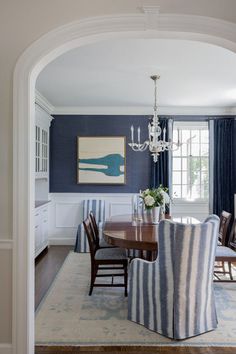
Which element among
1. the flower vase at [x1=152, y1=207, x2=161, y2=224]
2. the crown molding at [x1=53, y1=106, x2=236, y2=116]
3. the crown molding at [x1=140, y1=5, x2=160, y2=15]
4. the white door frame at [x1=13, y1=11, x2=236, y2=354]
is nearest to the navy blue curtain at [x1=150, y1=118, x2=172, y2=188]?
the crown molding at [x1=53, y1=106, x2=236, y2=116]

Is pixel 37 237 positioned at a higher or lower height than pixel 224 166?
lower

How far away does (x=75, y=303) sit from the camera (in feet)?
11.3

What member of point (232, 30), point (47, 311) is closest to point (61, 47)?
point (232, 30)

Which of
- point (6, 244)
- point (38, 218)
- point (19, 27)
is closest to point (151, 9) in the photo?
point (19, 27)

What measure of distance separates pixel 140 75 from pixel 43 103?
204 centimetres

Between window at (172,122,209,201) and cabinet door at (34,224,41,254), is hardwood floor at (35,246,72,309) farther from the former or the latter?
window at (172,122,209,201)

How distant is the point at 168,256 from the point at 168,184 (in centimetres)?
376

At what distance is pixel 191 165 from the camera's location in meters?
6.46

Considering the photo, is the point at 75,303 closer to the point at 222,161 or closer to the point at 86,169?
the point at 86,169

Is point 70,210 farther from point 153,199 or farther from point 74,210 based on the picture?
point 153,199

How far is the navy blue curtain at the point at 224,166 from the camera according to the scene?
614cm

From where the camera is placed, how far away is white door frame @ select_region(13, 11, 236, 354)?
2.18 m

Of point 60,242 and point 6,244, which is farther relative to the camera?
point 60,242

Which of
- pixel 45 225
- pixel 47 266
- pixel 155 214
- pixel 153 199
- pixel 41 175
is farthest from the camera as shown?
pixel 45 225
